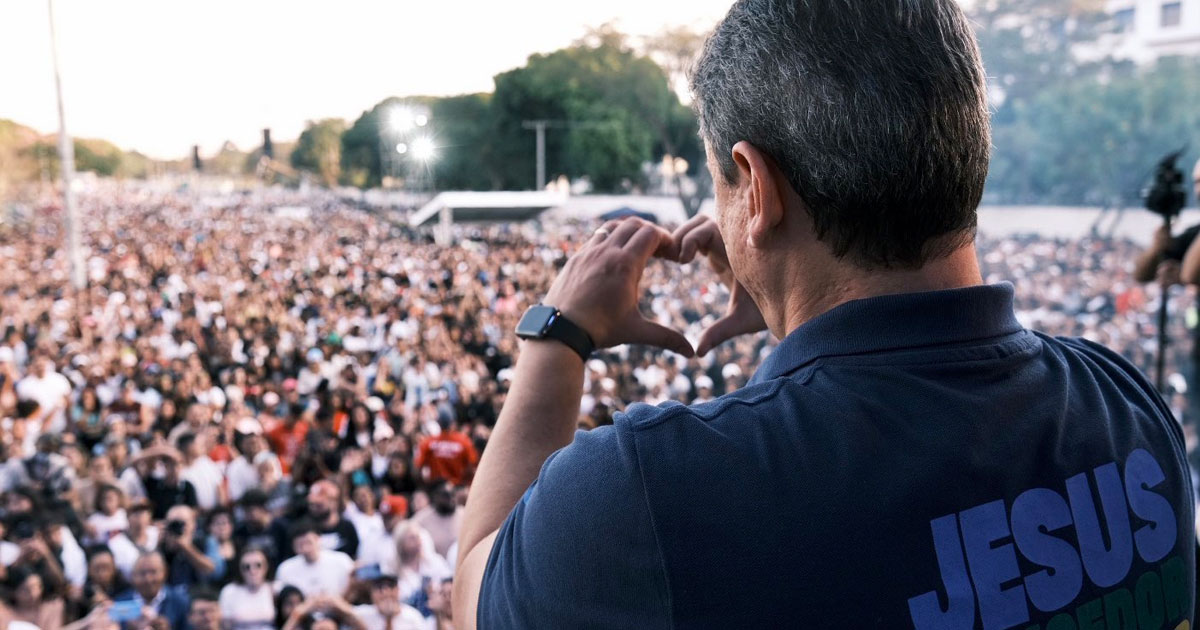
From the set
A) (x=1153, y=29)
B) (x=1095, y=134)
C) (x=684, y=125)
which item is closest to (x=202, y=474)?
(x=684, y=125)

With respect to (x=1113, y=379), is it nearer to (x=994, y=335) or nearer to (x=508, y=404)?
(x=994, y=335)

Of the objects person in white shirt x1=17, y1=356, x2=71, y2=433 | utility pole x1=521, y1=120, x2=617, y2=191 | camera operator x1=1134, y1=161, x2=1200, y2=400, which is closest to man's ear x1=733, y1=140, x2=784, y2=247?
camera operator x1=1134, y1=161, x2=1200, y2=400

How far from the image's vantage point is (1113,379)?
542 millimetres

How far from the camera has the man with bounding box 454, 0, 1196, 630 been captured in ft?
1.29

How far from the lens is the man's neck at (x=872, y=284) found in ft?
1.53

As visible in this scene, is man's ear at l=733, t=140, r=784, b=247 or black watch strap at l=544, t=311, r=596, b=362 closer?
man's ear at l=733, t=140, r=784, b=247

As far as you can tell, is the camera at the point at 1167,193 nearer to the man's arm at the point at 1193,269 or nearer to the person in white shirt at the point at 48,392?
the man's arm at the point at 1193,269

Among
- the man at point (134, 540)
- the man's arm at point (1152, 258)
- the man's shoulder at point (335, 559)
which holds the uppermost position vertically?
the man's arm at point (1152, 258)

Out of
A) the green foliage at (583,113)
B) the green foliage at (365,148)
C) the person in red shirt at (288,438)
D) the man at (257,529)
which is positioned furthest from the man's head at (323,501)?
the green foliage at (365,148)

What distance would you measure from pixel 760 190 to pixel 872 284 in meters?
0.07

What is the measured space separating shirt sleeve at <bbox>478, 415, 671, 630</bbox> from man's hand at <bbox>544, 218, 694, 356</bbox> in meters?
0.17

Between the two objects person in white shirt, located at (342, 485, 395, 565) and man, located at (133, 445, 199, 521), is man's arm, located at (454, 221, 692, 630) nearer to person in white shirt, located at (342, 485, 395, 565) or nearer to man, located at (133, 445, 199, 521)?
person in white shirt, located at (342, 485, 395, 565)

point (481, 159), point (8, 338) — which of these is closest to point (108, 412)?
point (8, 338)

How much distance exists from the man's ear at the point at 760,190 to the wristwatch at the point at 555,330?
0.14 meters
